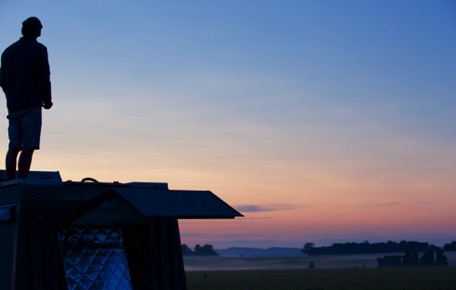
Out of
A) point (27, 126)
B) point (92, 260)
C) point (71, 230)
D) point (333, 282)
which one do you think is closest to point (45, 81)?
point (27, 126)

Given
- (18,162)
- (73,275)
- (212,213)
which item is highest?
(18,162)

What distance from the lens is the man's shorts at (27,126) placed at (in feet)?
21.1

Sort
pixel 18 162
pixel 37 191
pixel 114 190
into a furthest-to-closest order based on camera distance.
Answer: pixel 18 162 → pixel 37 191 → pixel 114 190

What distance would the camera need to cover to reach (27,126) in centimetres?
647

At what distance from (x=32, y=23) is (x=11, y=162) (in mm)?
1200

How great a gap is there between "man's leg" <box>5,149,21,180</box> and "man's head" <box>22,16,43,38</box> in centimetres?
100

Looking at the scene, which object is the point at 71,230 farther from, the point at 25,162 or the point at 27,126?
the point at 27,126

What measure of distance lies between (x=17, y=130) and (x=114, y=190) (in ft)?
5.49

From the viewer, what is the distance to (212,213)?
17.9 feet

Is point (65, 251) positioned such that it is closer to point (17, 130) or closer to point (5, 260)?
point (5, 260)

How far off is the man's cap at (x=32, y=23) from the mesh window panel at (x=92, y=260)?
186 cm

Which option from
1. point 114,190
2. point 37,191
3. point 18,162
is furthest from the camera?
point 18,162

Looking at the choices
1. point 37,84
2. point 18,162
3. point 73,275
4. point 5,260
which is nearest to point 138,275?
point 73,275

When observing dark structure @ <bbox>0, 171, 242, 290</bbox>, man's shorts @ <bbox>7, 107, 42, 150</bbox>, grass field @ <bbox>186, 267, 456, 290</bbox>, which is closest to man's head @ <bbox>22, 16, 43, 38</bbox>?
man's shorts @ <bbox>7, 107, 42, 150</bbox>
